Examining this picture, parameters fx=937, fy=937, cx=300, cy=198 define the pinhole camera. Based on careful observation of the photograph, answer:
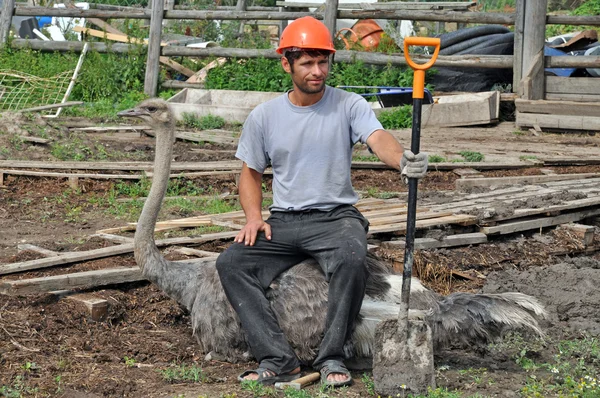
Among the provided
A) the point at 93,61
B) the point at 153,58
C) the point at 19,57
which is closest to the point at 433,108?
the point at 153,58

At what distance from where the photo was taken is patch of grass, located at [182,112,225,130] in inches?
501

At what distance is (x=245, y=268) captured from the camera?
16.5 ft

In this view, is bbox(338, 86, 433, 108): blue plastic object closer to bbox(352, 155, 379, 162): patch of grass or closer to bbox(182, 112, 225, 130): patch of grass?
bbox(182, 112, 225, 130): patch of grass

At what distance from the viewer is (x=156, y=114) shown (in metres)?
5.69

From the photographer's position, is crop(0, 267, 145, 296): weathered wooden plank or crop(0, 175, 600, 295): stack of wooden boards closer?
crop(0, 267, 145, 296): weathered wooden plank

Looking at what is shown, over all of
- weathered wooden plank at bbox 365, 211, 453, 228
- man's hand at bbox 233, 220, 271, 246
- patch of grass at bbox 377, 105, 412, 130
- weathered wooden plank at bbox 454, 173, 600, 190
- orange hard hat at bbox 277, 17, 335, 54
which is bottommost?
weathered wooden plank at bbox 365, 211, 453, 228

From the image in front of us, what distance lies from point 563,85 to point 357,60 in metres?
3.09

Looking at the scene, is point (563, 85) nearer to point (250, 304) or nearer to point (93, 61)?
point (93, 61)

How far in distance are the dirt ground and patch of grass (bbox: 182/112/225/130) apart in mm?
2896

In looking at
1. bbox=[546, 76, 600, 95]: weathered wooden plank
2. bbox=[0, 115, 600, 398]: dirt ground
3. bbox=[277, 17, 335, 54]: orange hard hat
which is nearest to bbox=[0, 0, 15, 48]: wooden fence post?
bbox=[0, 115, 600, 398]: dirt ground

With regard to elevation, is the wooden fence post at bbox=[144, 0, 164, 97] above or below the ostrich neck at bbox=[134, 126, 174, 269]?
above

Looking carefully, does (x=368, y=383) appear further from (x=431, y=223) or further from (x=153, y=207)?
(x=431, y=223)

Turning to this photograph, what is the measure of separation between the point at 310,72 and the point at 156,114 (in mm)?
1200

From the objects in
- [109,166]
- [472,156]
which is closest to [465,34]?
[472,156]
